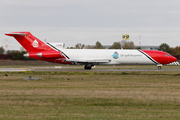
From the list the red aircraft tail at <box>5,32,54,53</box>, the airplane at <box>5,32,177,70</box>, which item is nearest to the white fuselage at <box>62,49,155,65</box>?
the airplane at <box>5,32,177,70</box>

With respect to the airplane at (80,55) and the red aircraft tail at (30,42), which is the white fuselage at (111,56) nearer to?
the airplane at (80,55)

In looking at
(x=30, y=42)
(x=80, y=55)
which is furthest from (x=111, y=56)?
(x=30, y=42)

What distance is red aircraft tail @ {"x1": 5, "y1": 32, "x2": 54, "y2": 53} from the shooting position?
44.4 metres

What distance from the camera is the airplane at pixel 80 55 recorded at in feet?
145

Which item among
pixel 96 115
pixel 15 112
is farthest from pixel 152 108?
pixel 15 112

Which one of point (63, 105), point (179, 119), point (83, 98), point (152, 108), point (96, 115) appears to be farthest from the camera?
point (83, 98)

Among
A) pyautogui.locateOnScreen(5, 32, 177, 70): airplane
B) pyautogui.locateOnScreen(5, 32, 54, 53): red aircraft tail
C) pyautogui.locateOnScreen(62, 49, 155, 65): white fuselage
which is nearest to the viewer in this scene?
pyautogui.locateOnScreen(5, 32, 177, 70): airplane

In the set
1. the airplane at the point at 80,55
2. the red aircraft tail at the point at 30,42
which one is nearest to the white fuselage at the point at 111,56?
the airplane at the point at 80,55

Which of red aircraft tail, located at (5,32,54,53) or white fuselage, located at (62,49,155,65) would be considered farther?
white fuselage, located at (62,49,155,65)

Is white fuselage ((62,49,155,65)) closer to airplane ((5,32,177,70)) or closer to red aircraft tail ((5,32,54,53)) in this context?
airplane ((5,32,177,70))

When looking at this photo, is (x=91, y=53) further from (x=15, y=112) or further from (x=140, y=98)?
(x=15, y=112)

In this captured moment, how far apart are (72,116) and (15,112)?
268cm

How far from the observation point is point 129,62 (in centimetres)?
4591

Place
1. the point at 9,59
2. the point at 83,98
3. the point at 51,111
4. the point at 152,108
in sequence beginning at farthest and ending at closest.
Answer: the point at 9,59, the point at 83,98, the point at 152,108, the point at 51,111
